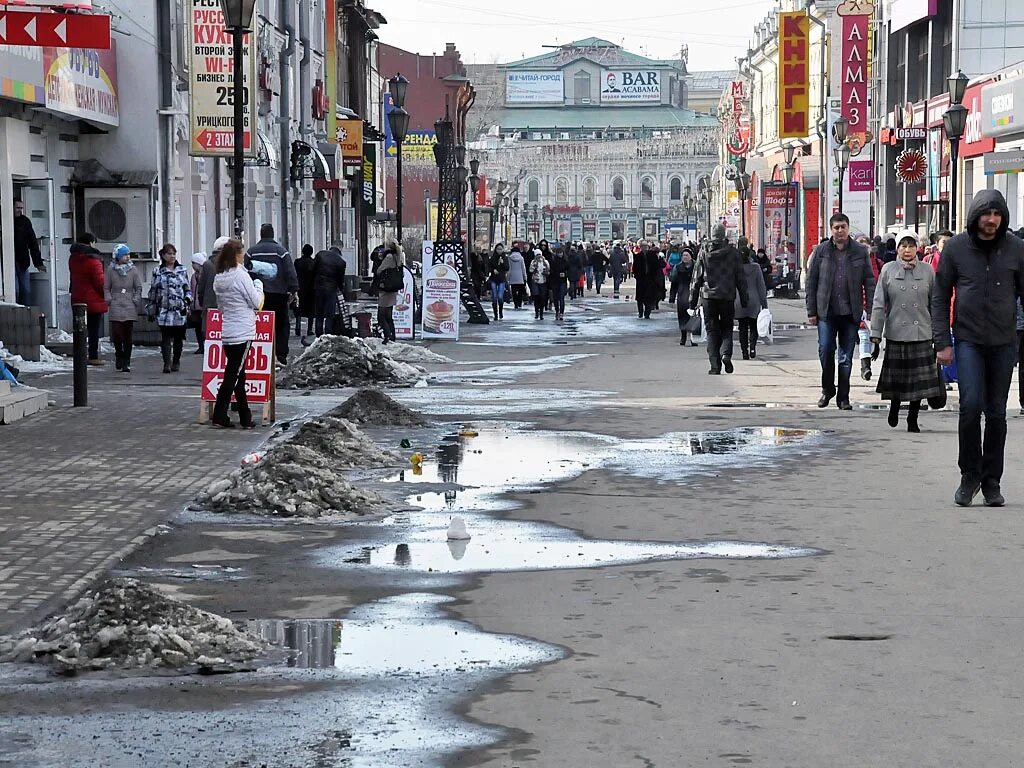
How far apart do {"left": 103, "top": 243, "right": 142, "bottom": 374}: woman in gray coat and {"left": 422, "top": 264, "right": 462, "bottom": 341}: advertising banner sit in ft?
27.8

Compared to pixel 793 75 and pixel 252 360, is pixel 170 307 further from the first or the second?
pixel 793 75

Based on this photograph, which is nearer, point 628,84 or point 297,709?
point 297,709

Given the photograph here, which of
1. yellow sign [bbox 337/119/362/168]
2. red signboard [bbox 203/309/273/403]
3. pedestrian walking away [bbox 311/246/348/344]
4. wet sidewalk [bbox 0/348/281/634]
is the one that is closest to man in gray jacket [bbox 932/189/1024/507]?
wet sidewalk [bbox 0/348/281/634]

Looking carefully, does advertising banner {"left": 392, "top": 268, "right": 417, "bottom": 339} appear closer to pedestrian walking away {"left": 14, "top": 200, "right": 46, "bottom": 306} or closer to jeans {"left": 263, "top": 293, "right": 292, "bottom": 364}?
jeans {"left": 263, "top": 293, "right": 292, "bottom": 364}

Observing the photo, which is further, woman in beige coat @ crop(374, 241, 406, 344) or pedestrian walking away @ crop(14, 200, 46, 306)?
woman in beige coat @ crop(374, 241, 406, 344)

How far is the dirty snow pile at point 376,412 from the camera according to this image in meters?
16.6

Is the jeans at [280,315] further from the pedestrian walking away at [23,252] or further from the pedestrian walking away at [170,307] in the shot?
the pedestrian walking away at [23,252]

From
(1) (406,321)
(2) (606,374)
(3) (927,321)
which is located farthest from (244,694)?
(1) (406,321)

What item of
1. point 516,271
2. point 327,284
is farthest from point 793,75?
point 327,284

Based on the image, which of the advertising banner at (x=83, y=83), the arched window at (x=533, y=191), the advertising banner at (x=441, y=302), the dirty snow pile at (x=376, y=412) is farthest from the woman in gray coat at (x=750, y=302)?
the arched window at (x=533, y=191)

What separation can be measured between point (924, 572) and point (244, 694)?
383 cm

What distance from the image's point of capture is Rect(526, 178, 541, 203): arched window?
551ft

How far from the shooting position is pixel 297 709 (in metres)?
6.32

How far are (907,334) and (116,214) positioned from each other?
676 inches
